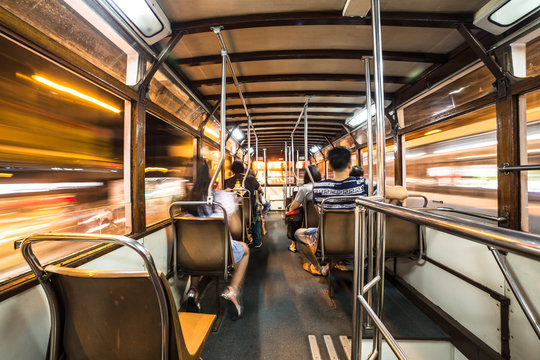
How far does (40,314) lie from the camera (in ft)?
3.43

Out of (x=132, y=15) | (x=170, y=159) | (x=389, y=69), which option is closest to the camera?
(x=132, y=15)

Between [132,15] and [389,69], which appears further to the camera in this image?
[389,69]

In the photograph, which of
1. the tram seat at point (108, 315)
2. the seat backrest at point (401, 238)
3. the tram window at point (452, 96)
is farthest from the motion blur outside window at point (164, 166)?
the tram window at point (452, 96)

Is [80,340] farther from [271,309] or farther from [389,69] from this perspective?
[389,69]

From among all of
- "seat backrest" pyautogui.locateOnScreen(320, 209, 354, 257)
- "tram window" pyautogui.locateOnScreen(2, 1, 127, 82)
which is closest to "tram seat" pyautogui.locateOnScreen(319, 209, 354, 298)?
"seat backrest" pyautogui.locateOnScreen(320, 209, 354, 257)

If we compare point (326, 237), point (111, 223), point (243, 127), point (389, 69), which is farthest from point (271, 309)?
point (243, 127)

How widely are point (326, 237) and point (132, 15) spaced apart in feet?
8.68

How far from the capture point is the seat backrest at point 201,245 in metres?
1.75

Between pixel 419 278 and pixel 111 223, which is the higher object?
pixel 111 223

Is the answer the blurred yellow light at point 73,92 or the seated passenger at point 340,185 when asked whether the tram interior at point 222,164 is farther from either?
the seated passenger at point 340,185

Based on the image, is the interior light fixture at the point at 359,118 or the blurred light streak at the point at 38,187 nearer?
the blurred light streak at the point at 38,187

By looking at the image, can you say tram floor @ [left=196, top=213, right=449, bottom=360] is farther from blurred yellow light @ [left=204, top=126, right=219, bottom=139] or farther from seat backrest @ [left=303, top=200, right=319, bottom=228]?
blurred yellow light @ [left=204, top=126, right=219, bottom=139]

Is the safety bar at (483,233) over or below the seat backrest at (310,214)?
over

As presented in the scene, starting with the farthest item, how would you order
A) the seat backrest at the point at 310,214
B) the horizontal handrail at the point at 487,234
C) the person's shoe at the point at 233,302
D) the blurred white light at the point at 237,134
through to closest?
1. the blurred white light at the point at 237,134
2. the seat backrest at the point at 310,214
3. the person's shoe at the point at 233,302
4. the horizontal handrail at the point at 487,234
